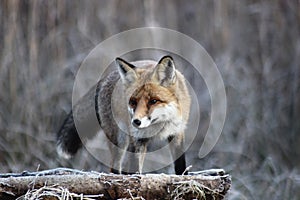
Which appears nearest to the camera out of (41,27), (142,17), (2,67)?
(2,67)

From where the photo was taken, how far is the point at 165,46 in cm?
633

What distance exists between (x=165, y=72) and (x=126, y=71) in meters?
0.29

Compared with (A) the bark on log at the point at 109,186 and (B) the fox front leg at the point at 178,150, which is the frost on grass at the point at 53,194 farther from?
(B) the fox front leg at the point at 178,150

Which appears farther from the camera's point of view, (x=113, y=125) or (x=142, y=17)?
(x=142, y=17)

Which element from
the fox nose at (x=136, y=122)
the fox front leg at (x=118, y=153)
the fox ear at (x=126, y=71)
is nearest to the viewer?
the fox nose at (x=136, y=122)

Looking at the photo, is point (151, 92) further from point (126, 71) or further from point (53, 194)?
point (53, 194)

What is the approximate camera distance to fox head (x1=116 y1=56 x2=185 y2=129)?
370 cm

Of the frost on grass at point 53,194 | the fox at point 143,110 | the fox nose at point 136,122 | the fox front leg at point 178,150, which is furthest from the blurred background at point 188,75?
the frost on grass at point 53,194

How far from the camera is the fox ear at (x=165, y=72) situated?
3.75m

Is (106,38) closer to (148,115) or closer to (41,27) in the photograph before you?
(41,27)

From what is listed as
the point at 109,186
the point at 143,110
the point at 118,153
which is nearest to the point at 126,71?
the point at 143,110

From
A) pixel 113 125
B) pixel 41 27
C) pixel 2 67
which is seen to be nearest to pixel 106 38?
pixel 41 27

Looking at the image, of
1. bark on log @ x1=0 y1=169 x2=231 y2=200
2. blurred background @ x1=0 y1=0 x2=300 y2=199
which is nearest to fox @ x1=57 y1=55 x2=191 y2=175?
bark on log @ x1=0 y1=169 x2=231 y2=200

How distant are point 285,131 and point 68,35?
2856 mm
